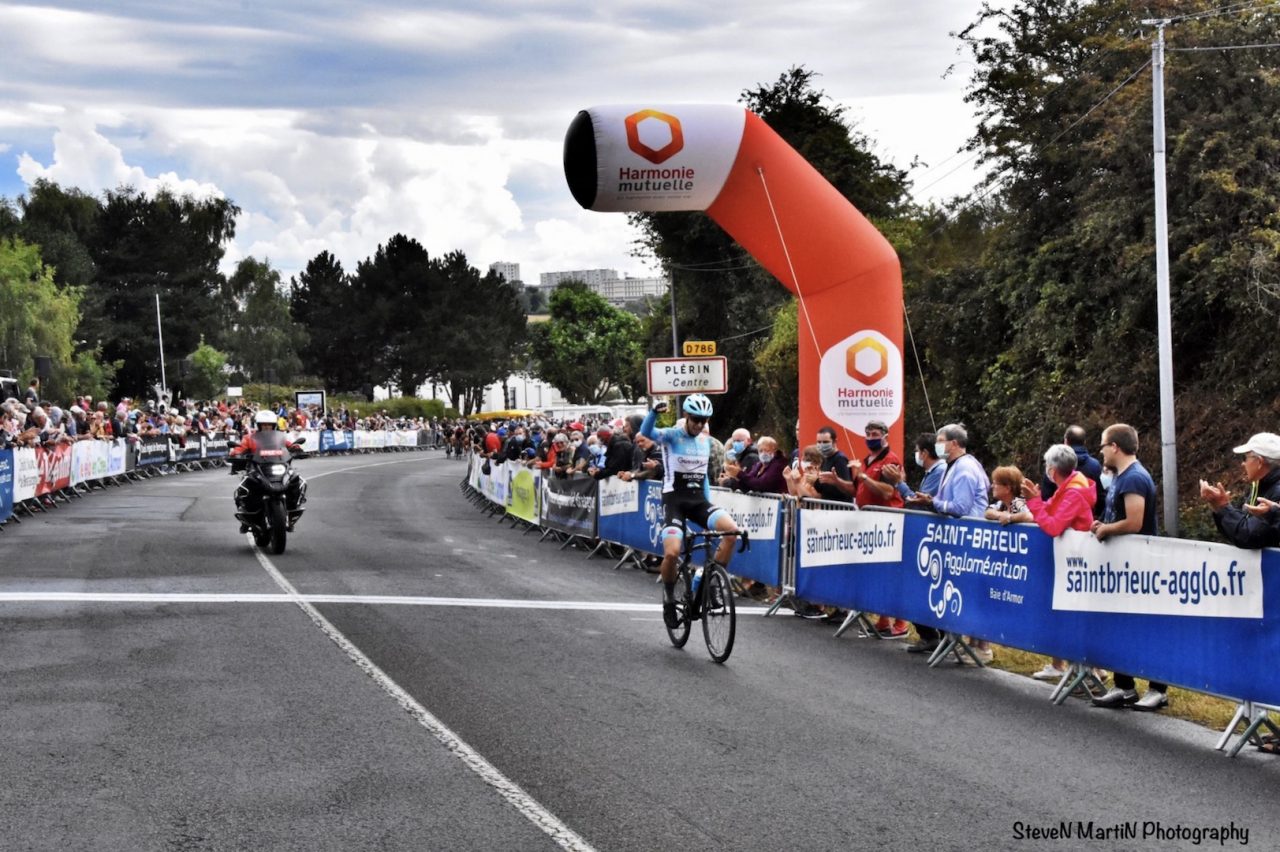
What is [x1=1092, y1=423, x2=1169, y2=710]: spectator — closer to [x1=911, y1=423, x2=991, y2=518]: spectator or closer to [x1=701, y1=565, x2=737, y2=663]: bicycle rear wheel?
[x1=911, y1=423, x2=991, y2=518]: spectator

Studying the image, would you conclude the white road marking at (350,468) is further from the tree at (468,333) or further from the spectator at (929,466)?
the tree at (468,333)

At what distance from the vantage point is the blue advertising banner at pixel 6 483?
78.3 feet

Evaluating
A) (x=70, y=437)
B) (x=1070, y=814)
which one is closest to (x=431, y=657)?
(x=1070, y=814)

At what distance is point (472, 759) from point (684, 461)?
4.60m

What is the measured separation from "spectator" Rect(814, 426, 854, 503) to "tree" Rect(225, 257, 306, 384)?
109409 mm

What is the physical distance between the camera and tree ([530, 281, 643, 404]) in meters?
140

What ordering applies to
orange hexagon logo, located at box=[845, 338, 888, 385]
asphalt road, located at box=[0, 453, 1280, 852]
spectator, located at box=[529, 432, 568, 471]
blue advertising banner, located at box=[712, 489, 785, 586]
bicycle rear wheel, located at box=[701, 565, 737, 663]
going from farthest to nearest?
spectator, located at box=[529, 432, 568, 471] → orange hexagon logo, located at box=[845, 338, 888, 385] → blue advertising banner, located at box=[712, 489, 785, 586] → bicycle rear wheel, located at box=[701, 565, 737, 663] → asphalt road, located at box=[0, 453, 1280, 852]

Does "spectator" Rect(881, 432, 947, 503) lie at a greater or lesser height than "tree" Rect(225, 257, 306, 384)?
lesser

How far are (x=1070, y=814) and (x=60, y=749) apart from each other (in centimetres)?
516

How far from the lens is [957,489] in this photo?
11.8 m

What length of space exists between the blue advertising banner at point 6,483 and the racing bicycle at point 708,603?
15752 millimetres

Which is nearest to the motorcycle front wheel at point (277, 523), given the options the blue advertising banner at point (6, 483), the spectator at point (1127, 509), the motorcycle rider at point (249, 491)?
the motorcycle rider at point (249, 491)

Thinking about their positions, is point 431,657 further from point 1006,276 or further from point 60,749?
point 1006,276

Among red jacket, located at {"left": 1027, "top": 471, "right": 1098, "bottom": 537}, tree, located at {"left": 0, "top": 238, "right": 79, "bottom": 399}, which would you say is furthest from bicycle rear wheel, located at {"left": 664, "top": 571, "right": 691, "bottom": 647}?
tree, located at {"left": 0, "top": 238, "right": 79, "bottom": 399}
